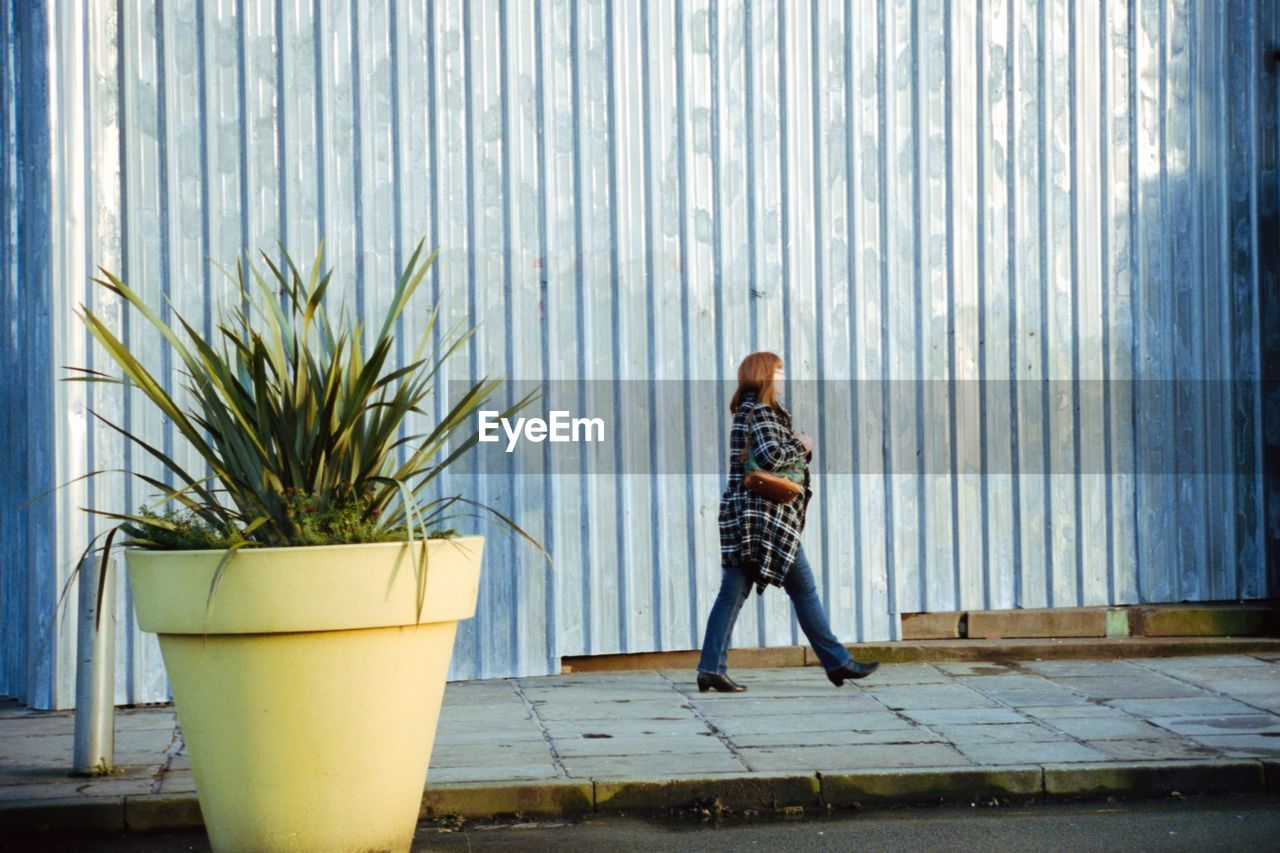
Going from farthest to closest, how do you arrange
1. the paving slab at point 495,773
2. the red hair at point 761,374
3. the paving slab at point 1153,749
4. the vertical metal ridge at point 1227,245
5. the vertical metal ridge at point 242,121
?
the vertical metal ridge at point 1227,245 < the vertical metal ridge at point 242,121 < the red hair at point 761,374 < the paving slab at point 1153,749 < the paving slab at point 495,773

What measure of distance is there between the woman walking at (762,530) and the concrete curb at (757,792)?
6.35ft

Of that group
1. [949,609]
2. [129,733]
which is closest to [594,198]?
[949,609]

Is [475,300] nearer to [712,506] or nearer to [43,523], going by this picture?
[712,506]

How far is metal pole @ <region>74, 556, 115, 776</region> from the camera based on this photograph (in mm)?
6375

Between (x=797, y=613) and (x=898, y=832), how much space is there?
248 cm

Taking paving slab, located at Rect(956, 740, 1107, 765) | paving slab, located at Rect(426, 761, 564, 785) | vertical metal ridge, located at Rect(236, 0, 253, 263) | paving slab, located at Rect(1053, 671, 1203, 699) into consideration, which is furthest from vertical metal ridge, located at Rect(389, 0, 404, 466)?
paving slab, located at Rect(1053, 671, 1203, 699)

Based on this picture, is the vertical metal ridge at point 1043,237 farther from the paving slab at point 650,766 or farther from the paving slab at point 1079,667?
the paving slab at point 650,766

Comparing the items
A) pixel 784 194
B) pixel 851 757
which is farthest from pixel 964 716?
pixel 784 194

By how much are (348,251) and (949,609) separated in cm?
415

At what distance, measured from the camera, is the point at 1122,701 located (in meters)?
7.89

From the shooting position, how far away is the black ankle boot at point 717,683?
8188 millimetres

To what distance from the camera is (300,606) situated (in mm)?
4789

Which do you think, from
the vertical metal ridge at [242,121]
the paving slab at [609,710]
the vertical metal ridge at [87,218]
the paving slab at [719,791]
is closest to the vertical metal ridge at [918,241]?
the paving slab at [609,710]

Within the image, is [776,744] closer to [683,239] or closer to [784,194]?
[683,239]
